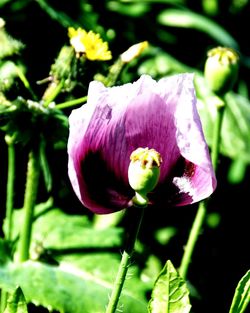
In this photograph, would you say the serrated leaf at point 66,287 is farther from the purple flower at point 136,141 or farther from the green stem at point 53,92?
the purple flower at point 136,141

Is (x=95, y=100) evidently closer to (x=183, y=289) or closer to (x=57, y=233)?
(x=183, y=289)

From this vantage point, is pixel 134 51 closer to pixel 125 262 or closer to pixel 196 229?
pixel 196 229

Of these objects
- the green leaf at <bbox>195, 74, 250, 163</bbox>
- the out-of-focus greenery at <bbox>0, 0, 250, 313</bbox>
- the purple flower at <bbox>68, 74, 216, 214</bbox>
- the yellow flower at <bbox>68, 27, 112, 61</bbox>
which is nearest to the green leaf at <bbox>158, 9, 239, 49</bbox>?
the out-of-focus greenery at <bbox>0, 0, 250, 313</bbox>

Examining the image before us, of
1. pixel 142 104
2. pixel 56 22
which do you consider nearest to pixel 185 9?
pixel 56 22

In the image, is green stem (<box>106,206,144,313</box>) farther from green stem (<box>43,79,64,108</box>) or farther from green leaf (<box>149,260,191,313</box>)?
green stem (<box>43,79,64,108</box>)

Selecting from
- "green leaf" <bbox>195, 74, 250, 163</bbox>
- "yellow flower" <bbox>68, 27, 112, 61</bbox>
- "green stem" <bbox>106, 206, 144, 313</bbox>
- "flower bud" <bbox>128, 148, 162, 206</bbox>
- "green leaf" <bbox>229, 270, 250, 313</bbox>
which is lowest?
"green leaf" <bbox>195, 74, 250, 163</bbox>

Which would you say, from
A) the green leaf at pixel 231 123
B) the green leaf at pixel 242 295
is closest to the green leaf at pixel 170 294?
the green leaf at pixel 242 295
